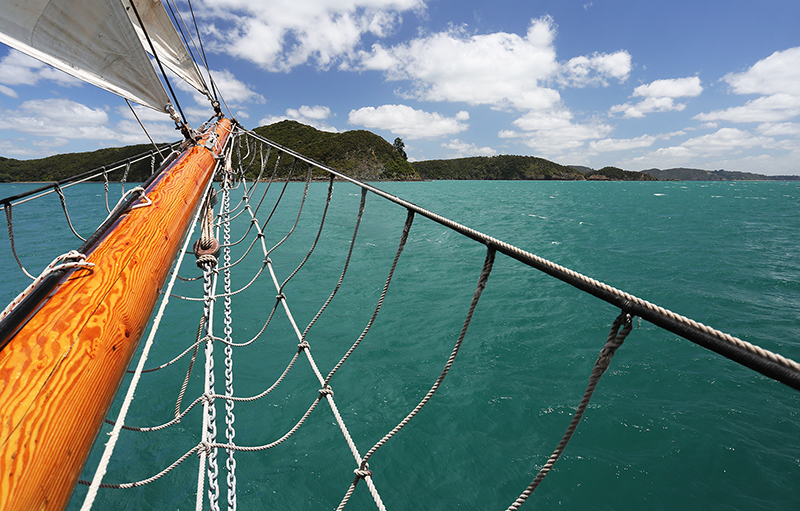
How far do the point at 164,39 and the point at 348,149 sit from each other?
101433mm

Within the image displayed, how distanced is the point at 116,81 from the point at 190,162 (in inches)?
44.6

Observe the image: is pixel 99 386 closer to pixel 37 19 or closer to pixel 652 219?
pixel 37 19

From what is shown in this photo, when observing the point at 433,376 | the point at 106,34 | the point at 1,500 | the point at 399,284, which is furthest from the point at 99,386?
the point at 399,284

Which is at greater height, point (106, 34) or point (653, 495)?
point (106, 34)

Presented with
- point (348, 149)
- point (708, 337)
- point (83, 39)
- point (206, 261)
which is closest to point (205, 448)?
point (206, 261)

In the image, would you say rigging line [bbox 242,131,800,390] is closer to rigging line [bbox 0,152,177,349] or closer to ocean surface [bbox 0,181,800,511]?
rigging line [bbox 0,152,177,349]

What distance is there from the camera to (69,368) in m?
0.95

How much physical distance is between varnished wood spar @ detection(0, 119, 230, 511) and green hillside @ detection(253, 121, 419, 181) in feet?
308

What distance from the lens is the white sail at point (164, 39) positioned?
20.5 feet

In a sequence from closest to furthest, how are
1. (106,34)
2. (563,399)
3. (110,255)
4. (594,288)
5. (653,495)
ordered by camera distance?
(594,288)
(110,255)
(106,34)
(653,495)
(563,399)

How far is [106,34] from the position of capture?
9.46 ft

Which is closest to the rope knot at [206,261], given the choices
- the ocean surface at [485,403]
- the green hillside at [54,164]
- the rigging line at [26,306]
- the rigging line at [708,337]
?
the rigging line at [26,306]

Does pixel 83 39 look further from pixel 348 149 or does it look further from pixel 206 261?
pixel 348 149

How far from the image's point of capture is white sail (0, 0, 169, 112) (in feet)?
7.78
